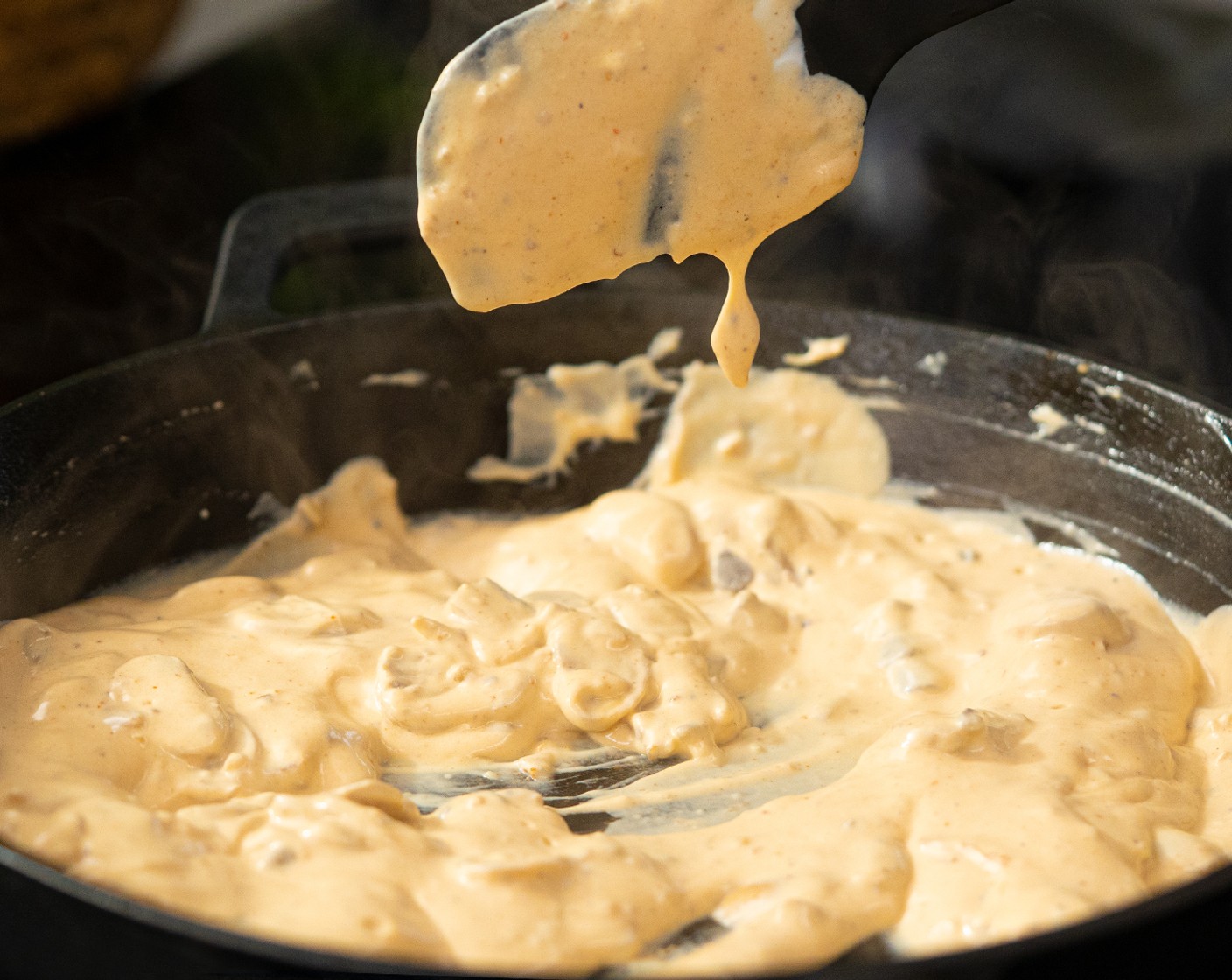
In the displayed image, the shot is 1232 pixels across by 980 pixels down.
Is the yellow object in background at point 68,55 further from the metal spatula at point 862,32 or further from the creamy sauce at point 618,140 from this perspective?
the metal spatula at point 862,32

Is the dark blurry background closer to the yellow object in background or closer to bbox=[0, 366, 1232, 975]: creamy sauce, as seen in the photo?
the yellow object in background

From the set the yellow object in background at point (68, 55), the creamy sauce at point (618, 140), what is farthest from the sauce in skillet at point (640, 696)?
the yellow object in background at point (68, 55)

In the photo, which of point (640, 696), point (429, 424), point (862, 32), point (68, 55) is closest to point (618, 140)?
point (862, 32)

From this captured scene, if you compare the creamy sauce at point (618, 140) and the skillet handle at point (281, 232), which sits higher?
the creamy sauce at point (618, 140)

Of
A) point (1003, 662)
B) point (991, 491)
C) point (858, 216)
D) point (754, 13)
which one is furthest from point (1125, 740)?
point (858, 216)

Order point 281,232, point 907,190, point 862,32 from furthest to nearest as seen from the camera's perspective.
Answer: point 907,190
point 281,232
point 862,32

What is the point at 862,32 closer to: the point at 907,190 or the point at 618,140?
the point at 618,140

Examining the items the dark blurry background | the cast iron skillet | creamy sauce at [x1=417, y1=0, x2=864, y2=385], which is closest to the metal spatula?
creamy sauce at [x1=417, y1=0, x2=864, y2=385]
